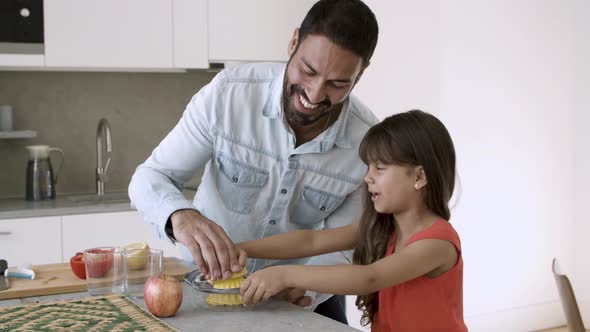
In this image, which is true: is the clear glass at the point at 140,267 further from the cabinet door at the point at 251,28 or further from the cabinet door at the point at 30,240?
the cabinet door at the point at 251,28

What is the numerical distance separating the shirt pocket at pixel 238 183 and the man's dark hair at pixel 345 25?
0.36 m

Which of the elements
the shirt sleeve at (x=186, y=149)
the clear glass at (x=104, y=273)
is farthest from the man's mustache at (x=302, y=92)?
the clear glass at (x=104, y=273)

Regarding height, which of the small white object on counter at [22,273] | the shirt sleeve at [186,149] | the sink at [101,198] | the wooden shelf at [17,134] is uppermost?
the shirt sleeve at [186,149]

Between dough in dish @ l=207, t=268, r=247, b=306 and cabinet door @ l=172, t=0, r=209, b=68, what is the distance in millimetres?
2234

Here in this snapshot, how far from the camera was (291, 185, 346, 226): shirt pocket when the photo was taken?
2.13 metres

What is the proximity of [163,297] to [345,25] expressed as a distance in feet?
2.47

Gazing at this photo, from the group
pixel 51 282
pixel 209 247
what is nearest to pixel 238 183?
pixel 209 247

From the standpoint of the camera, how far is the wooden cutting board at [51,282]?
1800mm

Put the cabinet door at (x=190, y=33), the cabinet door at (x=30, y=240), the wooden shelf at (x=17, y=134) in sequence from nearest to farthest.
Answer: the cabinet door at (x=30, y=240) → the wooden shelf at (x=17, y=134) → the cabinet door at (x=190, y=33)

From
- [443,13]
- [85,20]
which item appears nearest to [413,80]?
[443,13]

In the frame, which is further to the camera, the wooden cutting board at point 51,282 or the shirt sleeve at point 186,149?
the shirt sleeve at point 186,149

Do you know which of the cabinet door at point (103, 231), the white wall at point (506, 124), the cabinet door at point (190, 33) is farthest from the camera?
the white wall at point (506, 124)

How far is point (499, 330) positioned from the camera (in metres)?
4.86

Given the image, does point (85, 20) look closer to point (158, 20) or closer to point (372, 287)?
point (158, 20)
